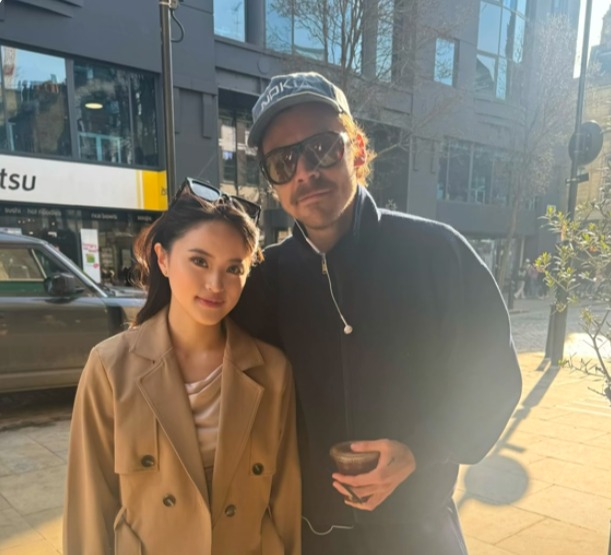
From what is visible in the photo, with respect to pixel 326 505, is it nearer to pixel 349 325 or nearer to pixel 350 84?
pixel 349 325

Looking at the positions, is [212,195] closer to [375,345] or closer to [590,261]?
[375,345]

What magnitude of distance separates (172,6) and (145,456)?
15.2ft

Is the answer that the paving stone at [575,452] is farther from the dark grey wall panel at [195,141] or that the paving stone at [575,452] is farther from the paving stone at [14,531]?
the dark grey wall panel at [195,141]

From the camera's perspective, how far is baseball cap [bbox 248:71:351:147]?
1575 mm

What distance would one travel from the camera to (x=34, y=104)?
422 inches

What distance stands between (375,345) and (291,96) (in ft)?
2.76

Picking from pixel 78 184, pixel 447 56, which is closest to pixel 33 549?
pixel 78 184

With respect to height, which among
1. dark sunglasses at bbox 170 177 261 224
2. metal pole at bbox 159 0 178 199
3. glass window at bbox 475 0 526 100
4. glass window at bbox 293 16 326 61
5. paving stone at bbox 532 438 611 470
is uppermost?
glass window at bbox 475 0 526 100

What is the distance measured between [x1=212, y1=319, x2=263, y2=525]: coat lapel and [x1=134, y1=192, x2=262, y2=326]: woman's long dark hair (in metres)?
0.37

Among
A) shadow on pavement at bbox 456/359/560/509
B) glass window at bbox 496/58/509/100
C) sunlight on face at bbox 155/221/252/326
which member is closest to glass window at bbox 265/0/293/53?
glass window at bbox 496/58/509/100

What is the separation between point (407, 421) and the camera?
1.50 m

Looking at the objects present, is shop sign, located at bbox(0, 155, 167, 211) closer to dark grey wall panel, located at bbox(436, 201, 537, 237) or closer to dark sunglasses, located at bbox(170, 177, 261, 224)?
dark sunglasses, located at bbox(170, 177, 261, 224)

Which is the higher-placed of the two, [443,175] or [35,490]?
[443,175]

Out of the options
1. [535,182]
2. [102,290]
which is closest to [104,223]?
[102,290]
